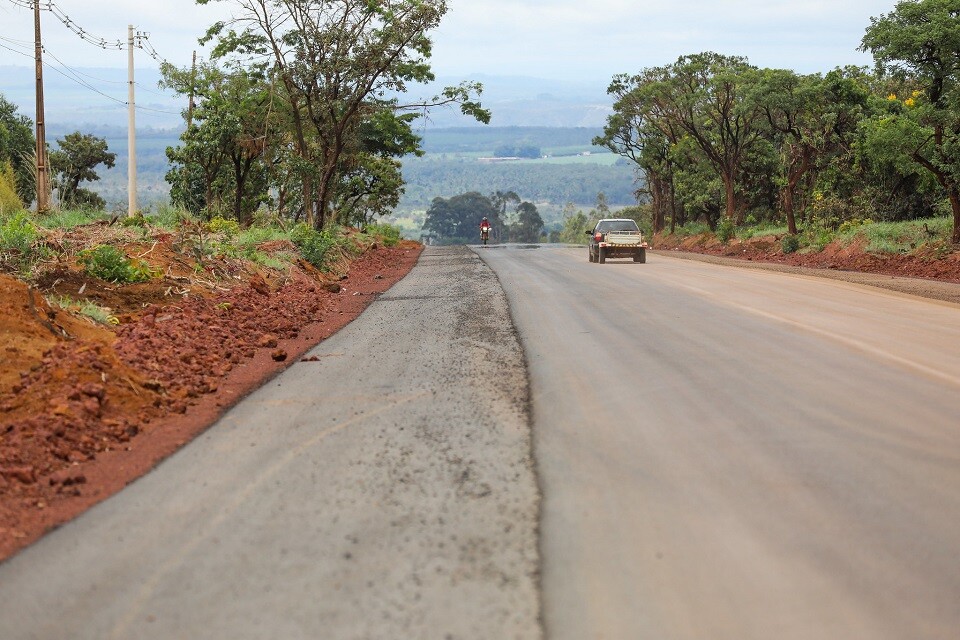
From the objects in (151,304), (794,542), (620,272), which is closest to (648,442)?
(794,542)

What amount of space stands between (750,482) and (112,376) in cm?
566

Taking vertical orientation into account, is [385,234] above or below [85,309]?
above

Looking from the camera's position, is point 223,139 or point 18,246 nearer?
point 18,246

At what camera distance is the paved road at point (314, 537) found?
4363mm

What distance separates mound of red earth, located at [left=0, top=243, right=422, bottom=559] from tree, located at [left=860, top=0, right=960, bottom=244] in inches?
721

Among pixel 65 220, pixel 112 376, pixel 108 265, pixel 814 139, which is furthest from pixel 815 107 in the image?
pixel 112 376

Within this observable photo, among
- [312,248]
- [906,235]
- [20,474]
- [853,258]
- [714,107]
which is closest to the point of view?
[20,474]

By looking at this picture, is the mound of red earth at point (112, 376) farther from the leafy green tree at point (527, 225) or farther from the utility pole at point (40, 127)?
the leafy green tree at point (527, 225)

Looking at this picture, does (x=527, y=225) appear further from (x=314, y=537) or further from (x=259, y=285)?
(x=314, y=537)

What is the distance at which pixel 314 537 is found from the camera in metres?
5.35

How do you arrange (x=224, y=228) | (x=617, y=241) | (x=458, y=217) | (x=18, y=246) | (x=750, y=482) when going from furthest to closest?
(x=458, y=217) < (x=617, y=241) < (x=224, y=228) < (x=18, y=246) < (x=750, y=482)

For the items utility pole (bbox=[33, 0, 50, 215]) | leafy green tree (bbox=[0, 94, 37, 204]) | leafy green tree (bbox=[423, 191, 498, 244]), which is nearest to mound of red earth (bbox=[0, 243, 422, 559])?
utility pole (bbox=[33, 0, 50, 215])

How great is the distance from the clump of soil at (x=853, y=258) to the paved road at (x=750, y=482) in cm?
1382

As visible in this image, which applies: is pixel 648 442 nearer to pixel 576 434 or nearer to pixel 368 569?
pixel 576 434
